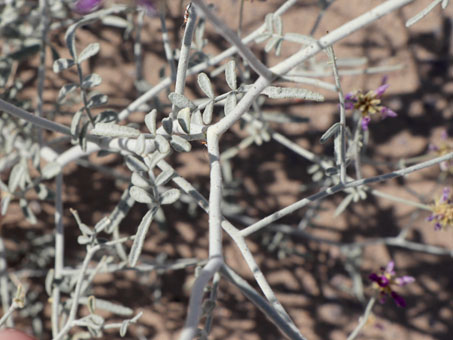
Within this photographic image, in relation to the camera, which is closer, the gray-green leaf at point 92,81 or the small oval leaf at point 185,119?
the small oval leaf at point 185,119

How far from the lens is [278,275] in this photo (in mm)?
1560

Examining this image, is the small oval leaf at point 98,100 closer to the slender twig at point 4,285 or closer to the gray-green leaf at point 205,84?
the gray-green leaf at point 205,84

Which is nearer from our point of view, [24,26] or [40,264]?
[24,26]

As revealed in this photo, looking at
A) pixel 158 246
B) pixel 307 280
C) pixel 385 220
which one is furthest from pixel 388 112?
Result: pixel 158 246

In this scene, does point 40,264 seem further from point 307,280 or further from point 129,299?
point 307,280

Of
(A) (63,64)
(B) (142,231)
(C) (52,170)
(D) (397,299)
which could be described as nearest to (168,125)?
(B) (142,231)

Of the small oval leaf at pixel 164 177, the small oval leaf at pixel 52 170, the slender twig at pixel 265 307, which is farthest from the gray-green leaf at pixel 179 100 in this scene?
the small oval leaf at pixel 52 170

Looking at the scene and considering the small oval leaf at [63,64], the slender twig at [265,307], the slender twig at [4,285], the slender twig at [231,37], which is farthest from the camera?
the slender twig at [4,285]

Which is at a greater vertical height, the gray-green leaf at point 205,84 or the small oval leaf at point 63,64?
the small oval leaf at point 63,64

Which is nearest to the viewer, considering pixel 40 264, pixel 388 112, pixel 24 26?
pixel 388 112

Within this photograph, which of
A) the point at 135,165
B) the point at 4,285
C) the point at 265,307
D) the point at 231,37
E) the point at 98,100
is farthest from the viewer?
the point at 4,285

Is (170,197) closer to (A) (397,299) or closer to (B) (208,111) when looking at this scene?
(B) (208,111)

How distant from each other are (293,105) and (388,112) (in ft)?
1.76

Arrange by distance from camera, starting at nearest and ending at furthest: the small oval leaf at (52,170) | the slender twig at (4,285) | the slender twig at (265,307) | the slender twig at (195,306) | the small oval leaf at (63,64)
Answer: the slender twig at (195,306) < the slender twig at (265,307) < the small oval leaf at (63,64) < the small oval leaf at (52,170) < the slender twig at (4,285)
